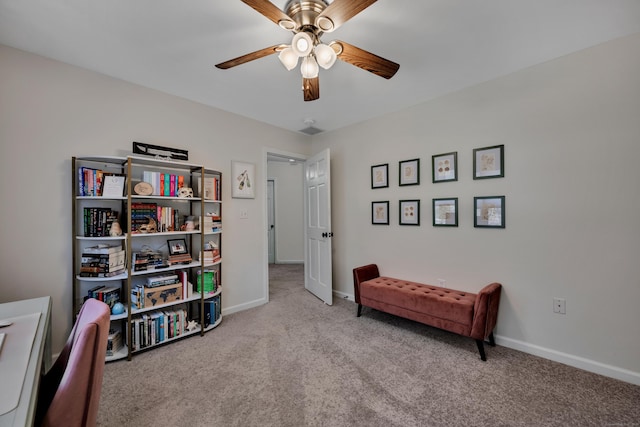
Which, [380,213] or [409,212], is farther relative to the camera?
[380,213]

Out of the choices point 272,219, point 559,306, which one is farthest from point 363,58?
point 272,219

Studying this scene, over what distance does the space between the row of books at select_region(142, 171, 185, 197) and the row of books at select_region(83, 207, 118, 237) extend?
0.38 metres

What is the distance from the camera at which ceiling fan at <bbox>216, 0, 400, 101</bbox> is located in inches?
48.3

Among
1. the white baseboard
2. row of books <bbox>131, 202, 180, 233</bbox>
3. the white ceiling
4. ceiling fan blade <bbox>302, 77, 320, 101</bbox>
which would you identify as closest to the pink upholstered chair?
row of books <bbox>131, 202, 180, 233</bbox>

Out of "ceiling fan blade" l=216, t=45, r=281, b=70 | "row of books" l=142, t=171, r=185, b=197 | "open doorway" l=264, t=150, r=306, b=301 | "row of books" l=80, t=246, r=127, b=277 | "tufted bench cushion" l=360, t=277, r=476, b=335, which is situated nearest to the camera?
"ceiling fan blade" l=216, t=45, r=281, b=70

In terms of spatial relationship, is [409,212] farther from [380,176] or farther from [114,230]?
[114,230]

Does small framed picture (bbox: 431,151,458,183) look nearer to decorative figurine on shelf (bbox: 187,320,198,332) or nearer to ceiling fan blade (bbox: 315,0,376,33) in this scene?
ceiling fan blade (bbox: 315,0,376,33)

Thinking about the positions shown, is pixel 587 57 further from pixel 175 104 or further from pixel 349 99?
pixel 175 104

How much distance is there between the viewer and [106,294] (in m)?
2.11

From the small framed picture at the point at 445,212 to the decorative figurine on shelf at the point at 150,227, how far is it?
2792 mm

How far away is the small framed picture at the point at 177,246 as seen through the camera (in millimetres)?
2541

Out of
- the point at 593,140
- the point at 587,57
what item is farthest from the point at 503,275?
the point at 587,57

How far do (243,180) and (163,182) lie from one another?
3.21 feet

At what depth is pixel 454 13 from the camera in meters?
1.58
